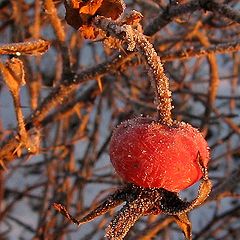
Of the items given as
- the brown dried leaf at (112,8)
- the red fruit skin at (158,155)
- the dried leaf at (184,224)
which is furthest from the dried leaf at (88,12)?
the dried leaf at (184,224)

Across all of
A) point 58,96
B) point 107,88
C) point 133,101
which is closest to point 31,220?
point 107,88

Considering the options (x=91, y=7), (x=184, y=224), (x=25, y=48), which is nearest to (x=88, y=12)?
(x=91, y=7)

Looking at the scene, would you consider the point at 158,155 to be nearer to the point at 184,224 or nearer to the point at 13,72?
the point at 184,224

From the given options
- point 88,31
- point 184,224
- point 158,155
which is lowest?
point 184,224

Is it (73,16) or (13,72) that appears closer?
(73,16)

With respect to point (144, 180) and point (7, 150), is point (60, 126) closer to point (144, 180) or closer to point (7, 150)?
point (7, 150)

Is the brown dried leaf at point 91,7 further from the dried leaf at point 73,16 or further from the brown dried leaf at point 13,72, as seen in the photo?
the brown dried leaf at point 13,72

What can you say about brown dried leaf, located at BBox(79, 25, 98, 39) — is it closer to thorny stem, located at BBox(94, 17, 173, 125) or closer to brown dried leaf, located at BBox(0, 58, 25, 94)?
thorny stem, located at BBox(94, 17, 173, 125)
